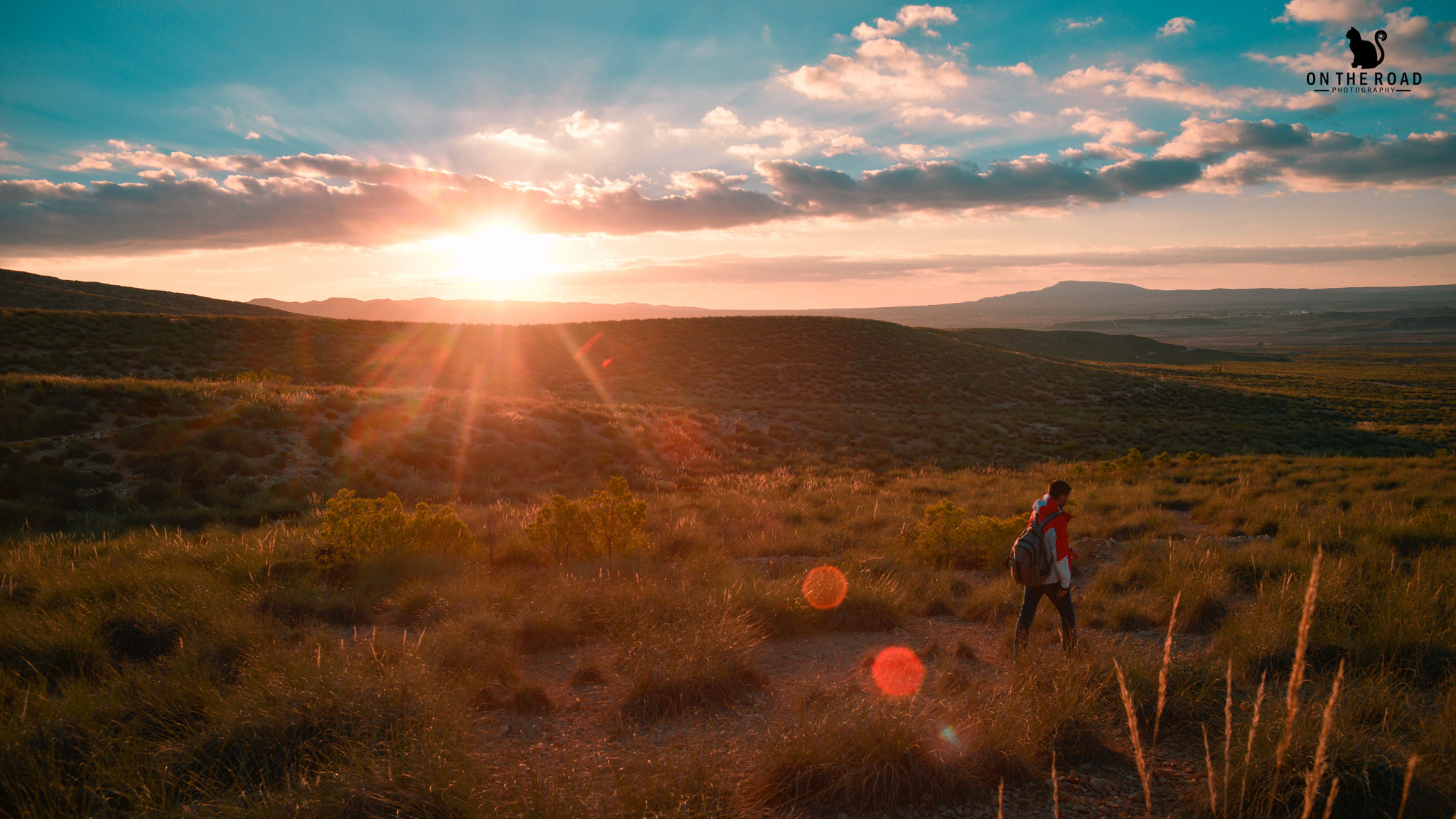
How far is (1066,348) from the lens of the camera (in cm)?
8875

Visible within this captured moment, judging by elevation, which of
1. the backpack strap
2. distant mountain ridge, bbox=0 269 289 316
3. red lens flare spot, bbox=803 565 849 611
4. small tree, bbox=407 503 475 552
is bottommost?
red lens flare spot, bbox=803 565 849 611

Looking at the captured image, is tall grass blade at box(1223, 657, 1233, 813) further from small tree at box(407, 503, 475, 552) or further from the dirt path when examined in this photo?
small tree at box(407, 503, 475, 552)

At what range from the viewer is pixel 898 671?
5.90 meters

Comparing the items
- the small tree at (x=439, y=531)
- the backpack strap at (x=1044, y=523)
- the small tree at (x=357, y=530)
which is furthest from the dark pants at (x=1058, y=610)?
the small tree at (x=357, y=530)

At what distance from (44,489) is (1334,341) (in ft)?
583

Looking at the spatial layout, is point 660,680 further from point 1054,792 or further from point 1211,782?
point 1211,782

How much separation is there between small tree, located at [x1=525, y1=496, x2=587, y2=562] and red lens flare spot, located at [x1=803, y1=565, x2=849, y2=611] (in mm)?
3386

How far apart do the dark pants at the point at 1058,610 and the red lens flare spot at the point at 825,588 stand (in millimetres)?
1994

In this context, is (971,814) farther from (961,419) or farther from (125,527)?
(961,419)

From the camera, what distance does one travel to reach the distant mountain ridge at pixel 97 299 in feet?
146

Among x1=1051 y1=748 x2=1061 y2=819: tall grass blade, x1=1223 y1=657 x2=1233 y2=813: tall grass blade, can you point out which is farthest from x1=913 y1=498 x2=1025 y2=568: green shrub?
x1=1051 y1=748 x2=1061 y2=819: tall grass blade

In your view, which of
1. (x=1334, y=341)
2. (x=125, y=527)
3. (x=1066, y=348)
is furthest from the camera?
(x=1334, y=341)

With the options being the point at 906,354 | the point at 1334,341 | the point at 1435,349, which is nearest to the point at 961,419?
the point at 906,354

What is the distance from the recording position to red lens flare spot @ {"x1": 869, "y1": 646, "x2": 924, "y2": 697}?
547cm
